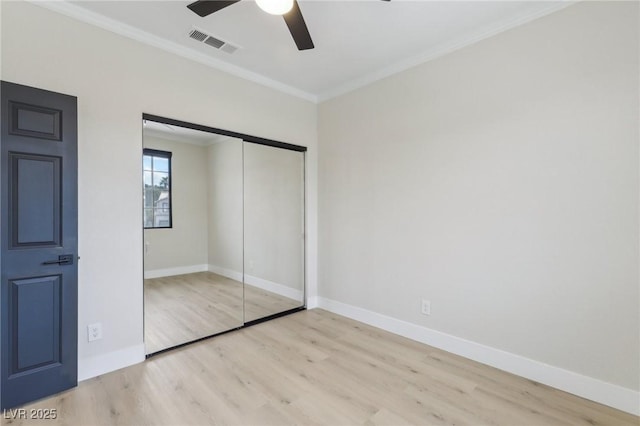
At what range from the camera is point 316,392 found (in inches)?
82.1

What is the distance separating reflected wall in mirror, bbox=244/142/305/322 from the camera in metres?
3.44

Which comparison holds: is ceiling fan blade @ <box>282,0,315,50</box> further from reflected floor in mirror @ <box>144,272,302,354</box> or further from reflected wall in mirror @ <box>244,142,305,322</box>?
reflected floor in mirror @ <box>144,272,302,354</box>

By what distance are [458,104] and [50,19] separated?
3.34m

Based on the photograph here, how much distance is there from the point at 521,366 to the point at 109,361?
331 centimetres

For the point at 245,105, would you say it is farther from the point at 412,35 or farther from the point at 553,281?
the point at 553,281

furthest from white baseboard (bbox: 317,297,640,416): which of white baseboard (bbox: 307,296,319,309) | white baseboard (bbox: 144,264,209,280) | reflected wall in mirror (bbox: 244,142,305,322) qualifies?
white baseboard (bbox: 144,264,209,280)

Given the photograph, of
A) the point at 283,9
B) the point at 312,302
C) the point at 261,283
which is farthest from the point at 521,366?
the point at 283,9

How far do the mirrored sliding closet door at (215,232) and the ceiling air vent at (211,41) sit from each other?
78 centimetres

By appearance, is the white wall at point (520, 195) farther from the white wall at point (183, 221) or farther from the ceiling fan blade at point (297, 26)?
the white wall at point (183, 221)

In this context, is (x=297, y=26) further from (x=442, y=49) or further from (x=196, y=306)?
(x=196, y=306)

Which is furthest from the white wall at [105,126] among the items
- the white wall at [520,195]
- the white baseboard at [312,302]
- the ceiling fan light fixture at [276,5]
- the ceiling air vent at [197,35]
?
the white wall at [520,195]

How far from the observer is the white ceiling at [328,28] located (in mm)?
2195

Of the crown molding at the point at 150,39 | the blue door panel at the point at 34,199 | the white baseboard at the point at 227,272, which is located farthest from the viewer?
the white baseboard at the point at 227,272

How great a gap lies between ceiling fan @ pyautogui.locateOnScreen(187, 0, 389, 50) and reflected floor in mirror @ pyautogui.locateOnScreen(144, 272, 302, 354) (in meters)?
2.22
